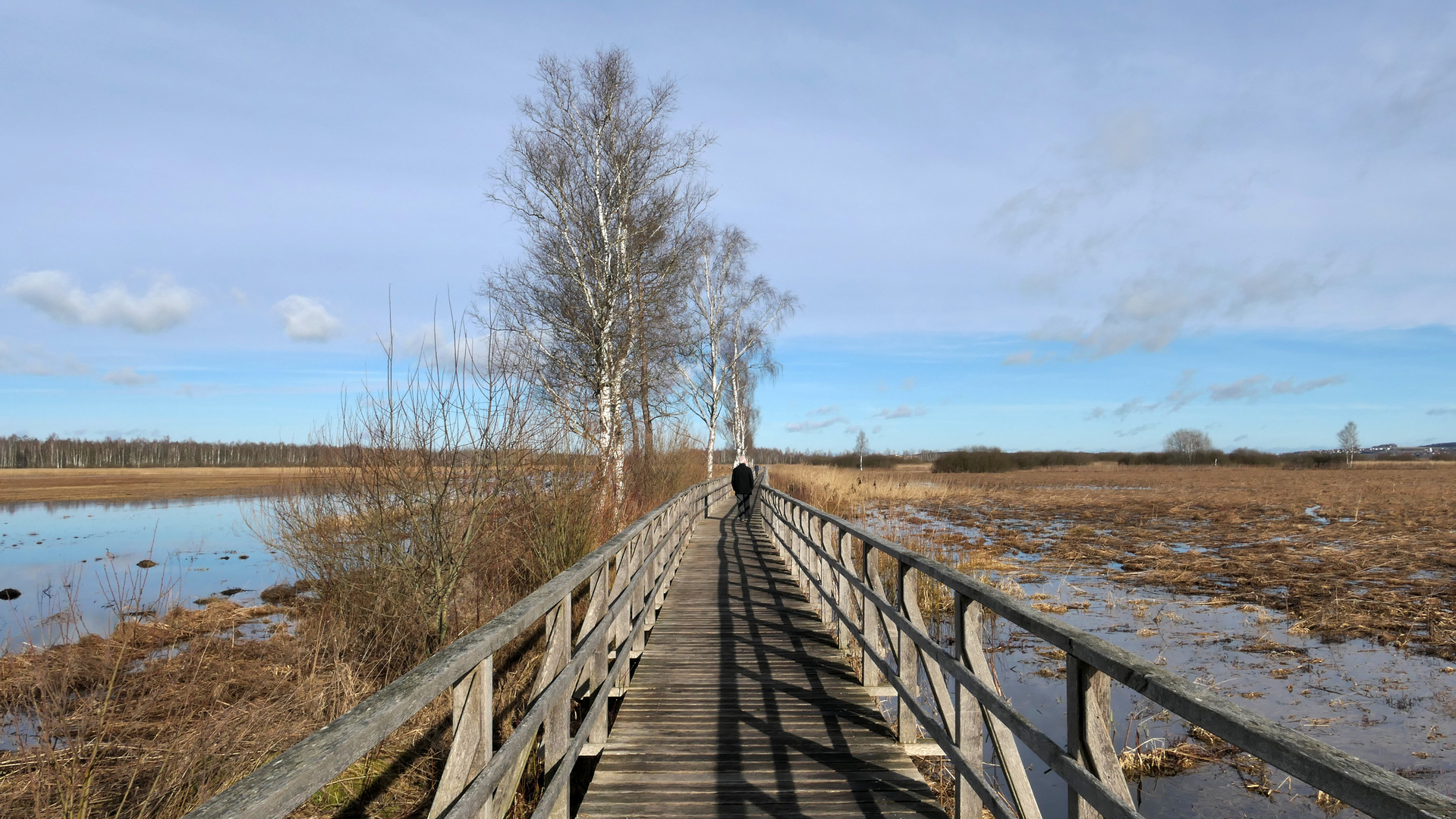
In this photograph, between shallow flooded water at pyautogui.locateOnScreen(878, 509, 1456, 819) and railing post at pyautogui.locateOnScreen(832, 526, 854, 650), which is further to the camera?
railing post at pyautogui.locateOnScreen(832, 526, 854, 650)

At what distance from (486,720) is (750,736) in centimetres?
273

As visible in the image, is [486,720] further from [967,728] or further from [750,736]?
[750,736]

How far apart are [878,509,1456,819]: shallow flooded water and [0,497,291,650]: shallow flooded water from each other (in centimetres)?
786

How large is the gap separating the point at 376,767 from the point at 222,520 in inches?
1173

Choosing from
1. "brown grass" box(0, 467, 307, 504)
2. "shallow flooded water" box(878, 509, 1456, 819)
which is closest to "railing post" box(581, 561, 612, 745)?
"shallow flooded water" box(878, 509, 1456, 819)

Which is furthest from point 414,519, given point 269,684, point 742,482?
point 742,482

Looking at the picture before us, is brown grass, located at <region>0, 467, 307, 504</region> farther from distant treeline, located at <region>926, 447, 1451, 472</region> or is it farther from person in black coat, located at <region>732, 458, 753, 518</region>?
distant treeline, located at <region>926, 447, 1451, 472</region>

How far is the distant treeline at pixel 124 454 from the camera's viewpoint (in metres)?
97.8

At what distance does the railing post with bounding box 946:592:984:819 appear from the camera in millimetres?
3211

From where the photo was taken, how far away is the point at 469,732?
2312mm

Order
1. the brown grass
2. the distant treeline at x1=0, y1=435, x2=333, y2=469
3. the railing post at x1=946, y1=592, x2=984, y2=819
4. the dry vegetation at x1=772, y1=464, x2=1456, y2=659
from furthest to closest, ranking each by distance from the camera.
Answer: the distant treeline at x1=0, y1=435, x2=333, y2=469 → the brown grass → the dry vegetation at x1=772, y1=464, x2=1456, y2=659 → the railing post at x1=946, y1=592, x2=984, y2=819

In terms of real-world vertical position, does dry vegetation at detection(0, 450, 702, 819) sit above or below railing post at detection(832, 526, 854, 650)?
below

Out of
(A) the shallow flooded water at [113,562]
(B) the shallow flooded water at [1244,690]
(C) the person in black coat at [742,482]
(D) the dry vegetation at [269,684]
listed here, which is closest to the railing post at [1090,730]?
(D) the dry vegetation at [269,684]

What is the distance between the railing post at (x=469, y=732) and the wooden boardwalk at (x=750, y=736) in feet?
5.09
